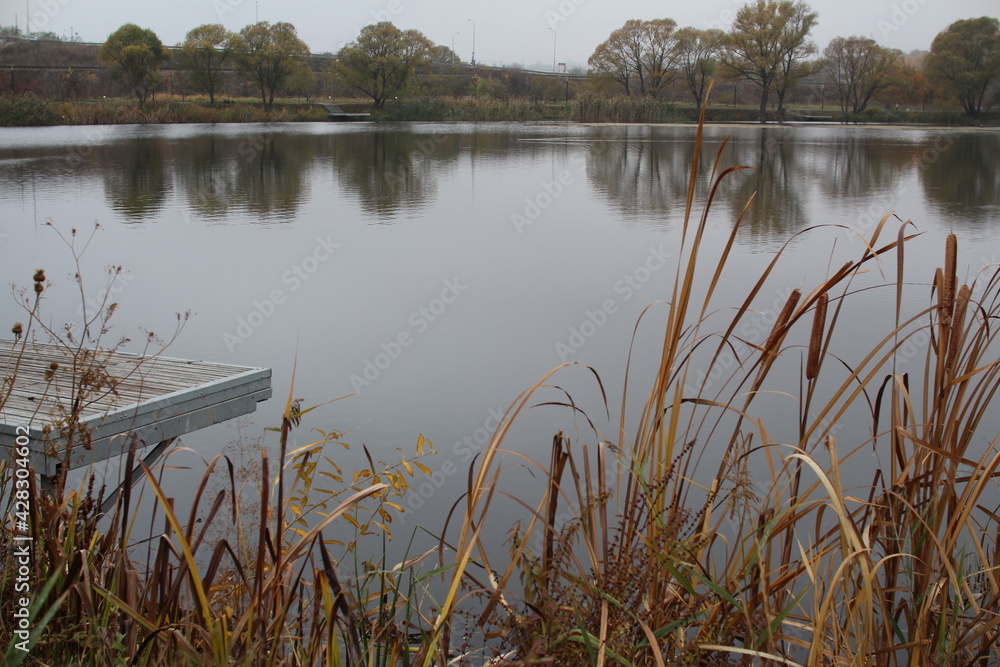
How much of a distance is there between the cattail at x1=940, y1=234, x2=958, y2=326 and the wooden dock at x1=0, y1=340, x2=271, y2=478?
6.53 feet

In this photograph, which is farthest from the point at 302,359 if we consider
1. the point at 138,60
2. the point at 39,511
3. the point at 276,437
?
the point at 138,60

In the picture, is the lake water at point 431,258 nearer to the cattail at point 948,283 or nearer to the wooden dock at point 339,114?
the cattail at point 948,283

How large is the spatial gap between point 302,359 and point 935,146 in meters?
21.2

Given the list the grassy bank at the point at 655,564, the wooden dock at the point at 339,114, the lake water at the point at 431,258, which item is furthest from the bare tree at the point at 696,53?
the grassy bank at the point at 655,564

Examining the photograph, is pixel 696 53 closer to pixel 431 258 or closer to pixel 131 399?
pixel 431 258

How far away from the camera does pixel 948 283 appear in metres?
1.12

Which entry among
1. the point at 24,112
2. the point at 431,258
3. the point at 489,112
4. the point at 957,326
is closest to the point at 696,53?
the point at 489,112

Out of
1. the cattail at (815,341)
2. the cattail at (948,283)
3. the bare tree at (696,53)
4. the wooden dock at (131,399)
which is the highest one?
the bare tree at (696,53)

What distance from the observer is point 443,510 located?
9.26ft

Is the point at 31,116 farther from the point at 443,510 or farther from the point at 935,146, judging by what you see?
the point at 443,510

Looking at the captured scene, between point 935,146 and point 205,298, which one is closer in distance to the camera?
point 205,298

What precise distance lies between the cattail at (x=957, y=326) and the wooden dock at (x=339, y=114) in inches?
1469

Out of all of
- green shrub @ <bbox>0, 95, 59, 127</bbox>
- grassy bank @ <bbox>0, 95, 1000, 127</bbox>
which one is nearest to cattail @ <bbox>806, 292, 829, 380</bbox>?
green shrub @ <bbox>0, 95, 59, 127</bbox>

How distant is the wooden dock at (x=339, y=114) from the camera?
36938 millimetres
